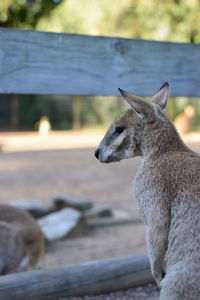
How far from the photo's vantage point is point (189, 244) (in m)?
2.72

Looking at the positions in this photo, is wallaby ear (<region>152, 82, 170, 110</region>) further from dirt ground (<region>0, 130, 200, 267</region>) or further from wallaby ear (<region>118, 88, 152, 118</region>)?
dirt ground (<region>0, 130, 200, 267</region>)

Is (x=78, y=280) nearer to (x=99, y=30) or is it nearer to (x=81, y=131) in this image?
(x=99, y=30)

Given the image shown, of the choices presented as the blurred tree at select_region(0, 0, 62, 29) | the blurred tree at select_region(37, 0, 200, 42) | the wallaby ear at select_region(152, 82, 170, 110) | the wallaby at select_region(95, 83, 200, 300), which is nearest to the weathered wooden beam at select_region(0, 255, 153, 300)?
the wallaby at select_region(95, 83, 200, 300)

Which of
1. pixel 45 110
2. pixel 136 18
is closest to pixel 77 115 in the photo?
pixel 45 110

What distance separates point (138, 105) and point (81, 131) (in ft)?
79.7

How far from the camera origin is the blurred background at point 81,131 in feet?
22.0

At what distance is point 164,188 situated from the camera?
288cm

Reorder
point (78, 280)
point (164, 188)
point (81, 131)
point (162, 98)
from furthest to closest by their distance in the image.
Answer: point (81, 131), point (78, 280), point (162, 98), point (164, 188)

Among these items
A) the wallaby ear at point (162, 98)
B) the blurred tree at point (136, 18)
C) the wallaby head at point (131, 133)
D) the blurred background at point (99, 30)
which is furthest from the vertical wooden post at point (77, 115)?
the wallaby head at point (131, 133)

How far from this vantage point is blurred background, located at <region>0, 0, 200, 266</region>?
6.70 metres

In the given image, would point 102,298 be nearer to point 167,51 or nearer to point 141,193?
point 141,193

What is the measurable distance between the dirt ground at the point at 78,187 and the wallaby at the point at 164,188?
3210 mm

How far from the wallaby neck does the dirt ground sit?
3.25 m

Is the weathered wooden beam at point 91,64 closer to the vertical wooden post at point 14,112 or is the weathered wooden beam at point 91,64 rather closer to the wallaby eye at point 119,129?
the wallaby eye at point 119,129
